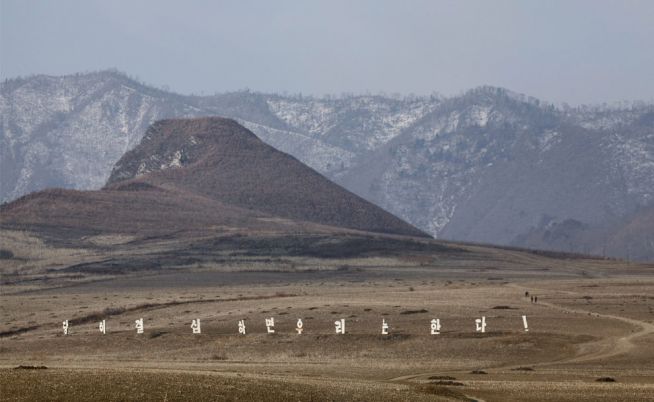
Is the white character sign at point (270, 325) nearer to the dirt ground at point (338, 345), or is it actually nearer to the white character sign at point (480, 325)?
the dirt ground at point (338, 345)

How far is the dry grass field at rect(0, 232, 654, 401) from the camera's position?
43.5 meters

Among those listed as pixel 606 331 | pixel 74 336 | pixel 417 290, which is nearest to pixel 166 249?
pixel 417 290

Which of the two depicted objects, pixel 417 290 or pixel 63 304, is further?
pixel 417 290

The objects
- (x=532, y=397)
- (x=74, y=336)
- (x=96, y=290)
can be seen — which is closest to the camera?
(x=532, y=397)

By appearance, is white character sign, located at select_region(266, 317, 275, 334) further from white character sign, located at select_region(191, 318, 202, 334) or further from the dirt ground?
white character sign, located at select_region(191, 318, 202, 334)

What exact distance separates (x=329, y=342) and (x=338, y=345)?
3.51ft

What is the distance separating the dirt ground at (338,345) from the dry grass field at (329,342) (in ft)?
0.41

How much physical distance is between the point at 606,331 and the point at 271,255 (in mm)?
122623

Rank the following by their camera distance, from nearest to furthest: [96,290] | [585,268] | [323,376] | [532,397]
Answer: [532,397]
[323,376]
[96,290]
[585,268]

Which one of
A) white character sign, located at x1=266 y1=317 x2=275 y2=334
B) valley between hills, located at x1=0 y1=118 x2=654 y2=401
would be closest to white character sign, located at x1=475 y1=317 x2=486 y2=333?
valley between hills, located at x1=0 y1=118 x2=654 y2=401

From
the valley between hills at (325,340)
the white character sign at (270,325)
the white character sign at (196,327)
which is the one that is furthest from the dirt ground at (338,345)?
the white character sign at (270,325)

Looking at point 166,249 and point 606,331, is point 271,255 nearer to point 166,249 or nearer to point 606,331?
point 166,249

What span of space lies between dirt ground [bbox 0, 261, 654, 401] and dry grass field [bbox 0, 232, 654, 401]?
0.13 metres

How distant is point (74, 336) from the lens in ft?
277
